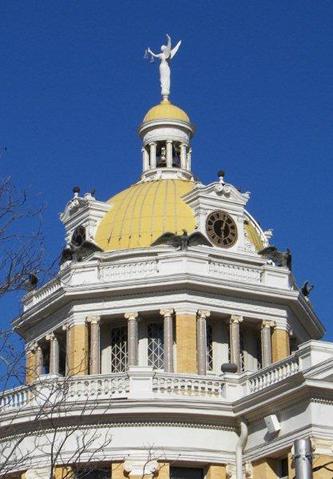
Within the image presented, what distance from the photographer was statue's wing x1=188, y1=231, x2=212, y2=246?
49312 millimetres

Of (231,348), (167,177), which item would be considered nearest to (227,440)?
(231,348)

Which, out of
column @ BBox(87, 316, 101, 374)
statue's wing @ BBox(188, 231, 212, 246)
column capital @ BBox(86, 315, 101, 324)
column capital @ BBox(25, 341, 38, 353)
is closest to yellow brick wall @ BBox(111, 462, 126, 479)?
column @ BBox(87, 316, 101, 374)

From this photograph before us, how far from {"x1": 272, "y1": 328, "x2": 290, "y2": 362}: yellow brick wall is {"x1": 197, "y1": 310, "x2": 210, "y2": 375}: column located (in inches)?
128

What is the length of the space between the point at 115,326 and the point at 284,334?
678 cm

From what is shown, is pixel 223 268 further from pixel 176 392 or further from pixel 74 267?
pixel 176 392

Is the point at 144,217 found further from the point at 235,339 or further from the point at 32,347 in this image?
the point at 32,347

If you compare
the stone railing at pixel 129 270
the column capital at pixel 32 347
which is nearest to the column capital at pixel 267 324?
the stone railing at pixel 129 270

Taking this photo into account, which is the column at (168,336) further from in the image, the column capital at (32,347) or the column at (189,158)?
the column at (189,158)

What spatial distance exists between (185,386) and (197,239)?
12.5m

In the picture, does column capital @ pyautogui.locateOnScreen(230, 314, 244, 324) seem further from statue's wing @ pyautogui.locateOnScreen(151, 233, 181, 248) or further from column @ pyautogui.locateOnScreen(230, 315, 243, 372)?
statue's wing @ pyautogui.locateOnScreen(151, 233, 181, 248)

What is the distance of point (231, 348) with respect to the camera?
47625 millimetres

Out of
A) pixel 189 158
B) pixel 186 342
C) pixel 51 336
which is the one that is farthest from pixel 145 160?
pixel 186 342

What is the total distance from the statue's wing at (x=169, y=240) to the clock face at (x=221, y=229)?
2.36m

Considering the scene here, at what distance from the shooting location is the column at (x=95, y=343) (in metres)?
47.4
